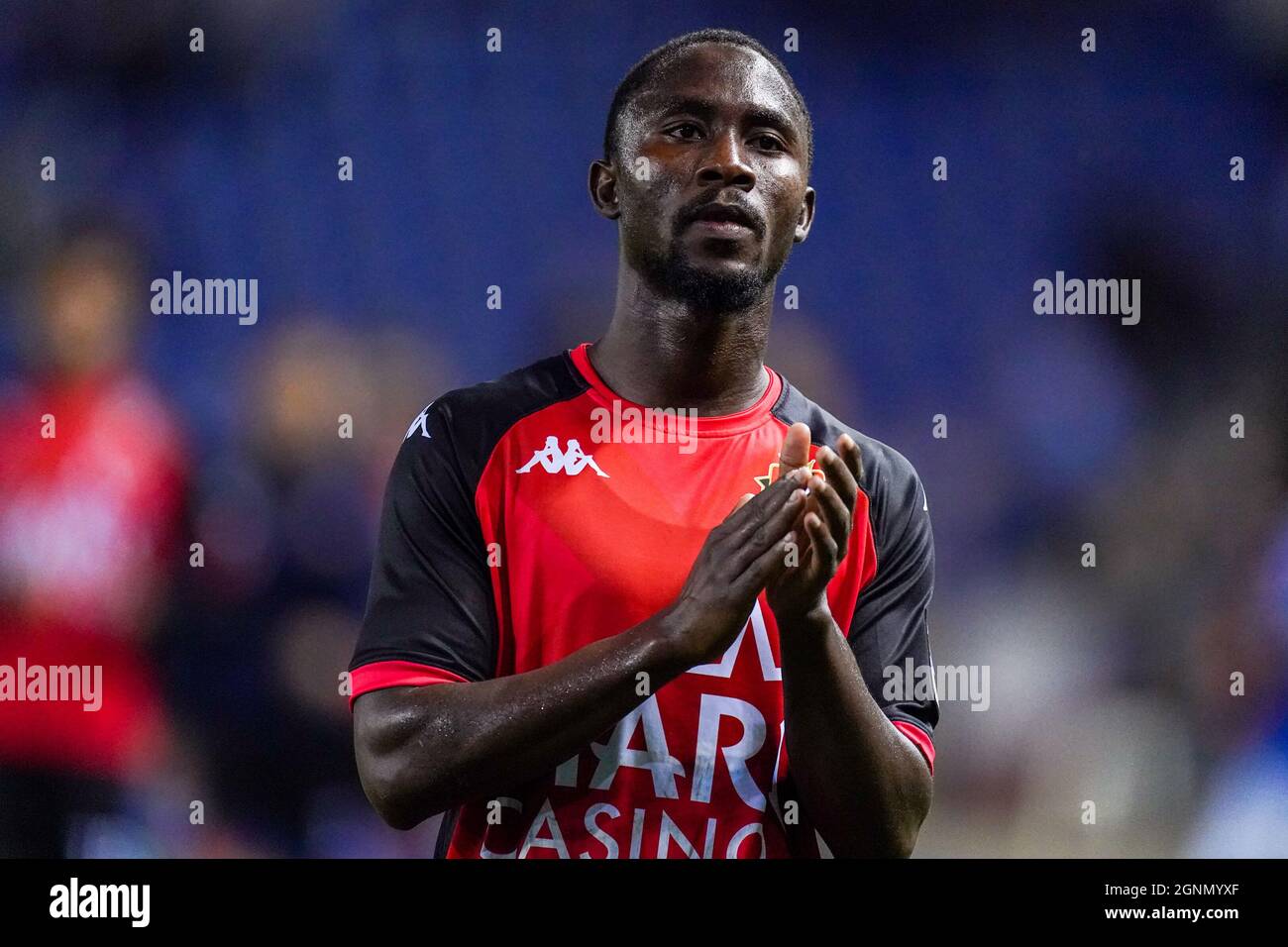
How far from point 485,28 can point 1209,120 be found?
2.25 meters

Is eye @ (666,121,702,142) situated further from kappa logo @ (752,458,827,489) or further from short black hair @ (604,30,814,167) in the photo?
kappa logo @ (752,458,827,489)

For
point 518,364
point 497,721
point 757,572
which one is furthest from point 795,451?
point 518,364

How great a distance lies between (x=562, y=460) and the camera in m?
2.50

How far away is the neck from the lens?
2.55 m

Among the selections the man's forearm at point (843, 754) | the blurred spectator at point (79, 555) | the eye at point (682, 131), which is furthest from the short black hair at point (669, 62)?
the blurred spectator at point (79, 555)

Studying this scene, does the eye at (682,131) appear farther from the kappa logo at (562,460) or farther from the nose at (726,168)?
the kappa logo at (562,460)

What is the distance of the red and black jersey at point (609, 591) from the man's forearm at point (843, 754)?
8 centimetres

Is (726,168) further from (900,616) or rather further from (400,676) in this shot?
(400,676)

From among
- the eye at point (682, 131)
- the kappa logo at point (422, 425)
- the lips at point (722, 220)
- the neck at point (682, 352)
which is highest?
the eye at point (682, 131)

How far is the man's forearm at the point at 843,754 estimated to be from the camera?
7.28ft

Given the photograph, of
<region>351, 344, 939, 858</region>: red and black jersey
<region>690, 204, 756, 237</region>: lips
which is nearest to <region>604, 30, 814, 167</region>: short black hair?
<region>690, 204, 756, 237</region>: lips

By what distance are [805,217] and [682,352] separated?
17.6 inches

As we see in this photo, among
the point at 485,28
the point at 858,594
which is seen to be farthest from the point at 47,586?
the point at 858,594
